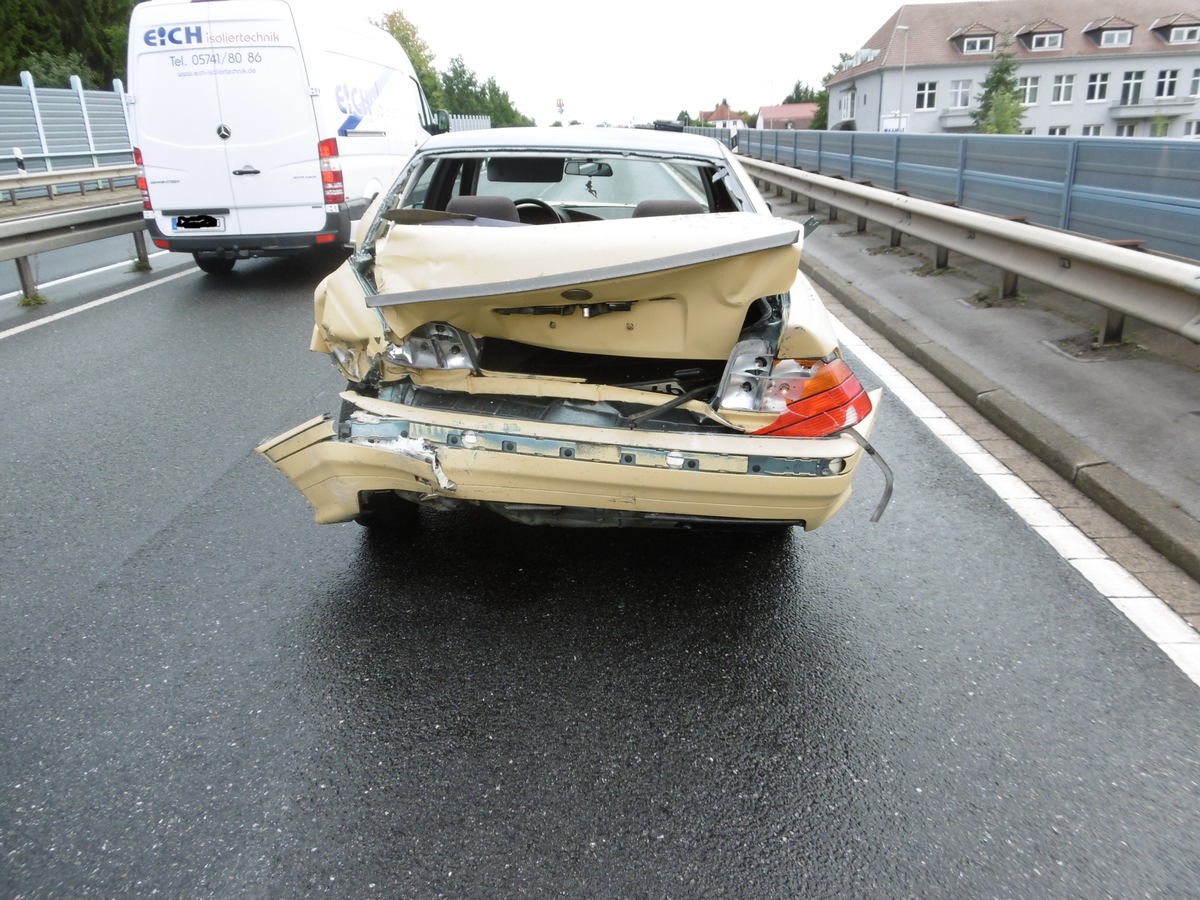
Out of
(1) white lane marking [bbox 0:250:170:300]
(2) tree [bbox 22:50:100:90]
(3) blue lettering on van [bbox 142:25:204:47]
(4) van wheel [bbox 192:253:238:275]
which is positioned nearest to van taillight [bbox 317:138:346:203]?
(3) blue lettering on van [bbox 142:25:204:47]

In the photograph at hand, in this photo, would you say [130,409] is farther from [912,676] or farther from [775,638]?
[912,676]

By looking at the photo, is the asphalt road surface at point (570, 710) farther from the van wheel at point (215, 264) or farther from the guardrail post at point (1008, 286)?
the van wheel at point (215, 264)

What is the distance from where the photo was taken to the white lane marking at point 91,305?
8.70 meters

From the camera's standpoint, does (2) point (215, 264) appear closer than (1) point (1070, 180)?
No

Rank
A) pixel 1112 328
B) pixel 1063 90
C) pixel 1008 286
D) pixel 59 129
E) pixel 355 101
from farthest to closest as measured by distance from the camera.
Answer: pixel 1063 90 → pixel 59 129 → pixel 355 101 → pixel 1008 286 → pixel 1112 328

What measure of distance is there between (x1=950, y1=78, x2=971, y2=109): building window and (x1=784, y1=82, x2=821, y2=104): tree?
64623 mm

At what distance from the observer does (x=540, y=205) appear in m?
5.10

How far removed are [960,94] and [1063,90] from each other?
850cm

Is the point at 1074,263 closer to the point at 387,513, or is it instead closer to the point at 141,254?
the point at 387,513

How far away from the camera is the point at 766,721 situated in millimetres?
2938

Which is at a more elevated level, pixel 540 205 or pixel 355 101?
pixel 355 101

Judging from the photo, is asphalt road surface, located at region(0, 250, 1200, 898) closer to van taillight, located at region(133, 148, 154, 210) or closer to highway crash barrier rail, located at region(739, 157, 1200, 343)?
highway crash barrier rail, located at region(739, 157, 1200, 343)

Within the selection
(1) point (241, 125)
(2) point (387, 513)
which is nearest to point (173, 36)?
(1) point (241, 125)

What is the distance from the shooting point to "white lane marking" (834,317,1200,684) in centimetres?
337
